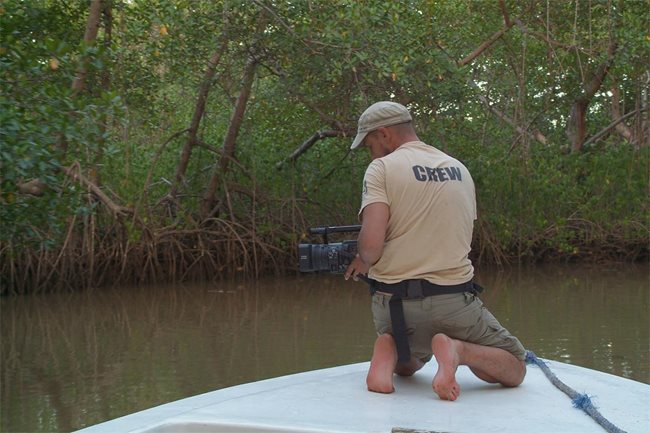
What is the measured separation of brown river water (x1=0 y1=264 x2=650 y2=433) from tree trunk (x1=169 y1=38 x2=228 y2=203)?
1376 millimetres

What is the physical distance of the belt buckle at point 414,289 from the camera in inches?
150

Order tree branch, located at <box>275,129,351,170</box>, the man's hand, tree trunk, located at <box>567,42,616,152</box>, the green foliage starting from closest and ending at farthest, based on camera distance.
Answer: the man's hand
the green foliage
tree branch, located at <box>275,129,351,170</box>
tree trunk, located at <box>567,42,616,152</box>

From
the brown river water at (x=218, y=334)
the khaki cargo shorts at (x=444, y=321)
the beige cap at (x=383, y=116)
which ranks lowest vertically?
the brown river water at (x=218, y=334)

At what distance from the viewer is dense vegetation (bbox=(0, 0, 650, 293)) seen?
10.2 meters

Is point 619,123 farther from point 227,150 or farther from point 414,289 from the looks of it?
point 414,289

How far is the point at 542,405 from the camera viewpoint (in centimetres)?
363

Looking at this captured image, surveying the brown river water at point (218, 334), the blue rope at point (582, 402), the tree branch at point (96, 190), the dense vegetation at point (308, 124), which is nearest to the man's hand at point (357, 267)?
the blue rope at point (582, 402)

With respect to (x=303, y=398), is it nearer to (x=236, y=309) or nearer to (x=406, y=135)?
(x=406, y=135)

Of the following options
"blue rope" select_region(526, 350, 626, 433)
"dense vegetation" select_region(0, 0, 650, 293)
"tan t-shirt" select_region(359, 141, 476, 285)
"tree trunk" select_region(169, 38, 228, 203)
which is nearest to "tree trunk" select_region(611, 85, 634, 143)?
"dense vegetation" select_region(0, 0, 650, 293)

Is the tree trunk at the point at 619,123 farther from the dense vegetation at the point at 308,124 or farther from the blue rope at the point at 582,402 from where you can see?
the blue rope at the point at 582,402

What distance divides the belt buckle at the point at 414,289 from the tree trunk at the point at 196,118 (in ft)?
25.2

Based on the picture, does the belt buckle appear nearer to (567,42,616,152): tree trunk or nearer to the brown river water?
the brown river water

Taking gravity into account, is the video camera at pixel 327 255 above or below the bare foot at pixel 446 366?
above

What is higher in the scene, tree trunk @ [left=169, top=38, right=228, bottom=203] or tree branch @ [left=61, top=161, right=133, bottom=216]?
tree trunk @ [left=169, top=38, right=228, bottom=203]
